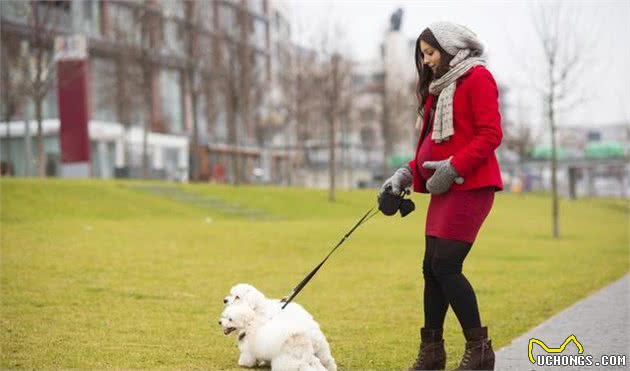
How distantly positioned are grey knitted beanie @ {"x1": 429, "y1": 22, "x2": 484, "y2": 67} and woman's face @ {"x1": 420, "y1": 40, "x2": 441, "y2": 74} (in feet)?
0.23

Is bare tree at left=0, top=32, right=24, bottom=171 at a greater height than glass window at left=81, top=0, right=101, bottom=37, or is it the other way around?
glass window at left=81, top=0, right=101, bottom=37

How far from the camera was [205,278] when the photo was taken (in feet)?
42.4

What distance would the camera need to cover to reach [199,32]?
42.7 meters

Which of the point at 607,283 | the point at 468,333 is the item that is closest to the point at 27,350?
the point at 468,333

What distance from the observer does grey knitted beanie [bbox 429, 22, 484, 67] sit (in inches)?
→ 219

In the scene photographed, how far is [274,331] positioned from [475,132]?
1.85 metres

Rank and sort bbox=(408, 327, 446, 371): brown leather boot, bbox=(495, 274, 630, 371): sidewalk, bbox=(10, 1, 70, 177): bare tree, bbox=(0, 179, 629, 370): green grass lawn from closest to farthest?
bbox=(408, 327, 446, 371): brown leather boot, bbox=(495, 274, 630, 371): sidewalk, bbox=(0, 179, 629, 370): green grass lawn, bbox=(10, 1, 70, 177): bare tree

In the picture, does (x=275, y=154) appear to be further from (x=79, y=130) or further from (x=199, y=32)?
(x=79, y=130)

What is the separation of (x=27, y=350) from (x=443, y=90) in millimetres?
3895

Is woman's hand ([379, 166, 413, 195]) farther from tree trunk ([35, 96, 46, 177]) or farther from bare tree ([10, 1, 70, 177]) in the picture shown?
tree trunk ([35, 96, 46, 177])

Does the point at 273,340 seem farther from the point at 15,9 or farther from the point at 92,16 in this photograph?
the point at 92,16

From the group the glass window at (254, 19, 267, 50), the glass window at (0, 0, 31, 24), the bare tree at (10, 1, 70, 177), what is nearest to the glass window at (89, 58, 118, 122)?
the glass window at (0, 0, 31, 24)

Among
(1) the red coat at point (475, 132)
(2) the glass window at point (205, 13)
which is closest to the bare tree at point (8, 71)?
(2) the glass window at point (205, 13)

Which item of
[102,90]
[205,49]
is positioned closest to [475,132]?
[205,49]
